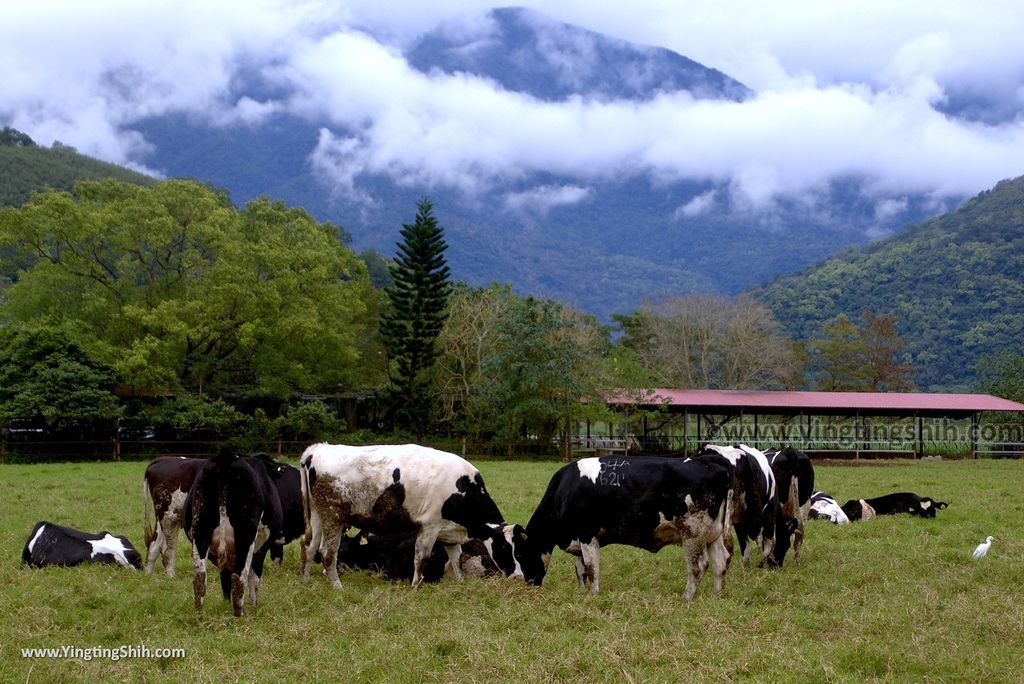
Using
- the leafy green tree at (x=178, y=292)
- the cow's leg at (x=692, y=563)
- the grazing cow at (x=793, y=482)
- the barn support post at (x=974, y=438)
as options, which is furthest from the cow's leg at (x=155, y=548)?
the barn support post at (x=974, y=438)

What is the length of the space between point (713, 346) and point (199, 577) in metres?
50.5

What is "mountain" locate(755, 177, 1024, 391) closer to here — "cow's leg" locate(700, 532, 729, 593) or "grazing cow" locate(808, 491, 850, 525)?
"grazing cow" locate(808, 491, 850, 525)

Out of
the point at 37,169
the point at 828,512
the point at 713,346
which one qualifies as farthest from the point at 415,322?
the point at 37,169

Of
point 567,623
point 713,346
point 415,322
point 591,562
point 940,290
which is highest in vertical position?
point 940,290

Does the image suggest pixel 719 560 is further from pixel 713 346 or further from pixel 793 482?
pixel 713 346

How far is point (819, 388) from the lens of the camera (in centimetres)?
5766

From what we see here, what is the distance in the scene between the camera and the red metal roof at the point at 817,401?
36.1m

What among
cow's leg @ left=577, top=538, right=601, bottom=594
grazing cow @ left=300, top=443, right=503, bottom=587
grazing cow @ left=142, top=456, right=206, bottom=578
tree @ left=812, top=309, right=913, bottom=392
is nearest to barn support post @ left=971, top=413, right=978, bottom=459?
tree @ left=812, top=309, right=913, bottom=392

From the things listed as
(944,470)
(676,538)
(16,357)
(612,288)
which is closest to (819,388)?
(944,470)

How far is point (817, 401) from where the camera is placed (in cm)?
3747

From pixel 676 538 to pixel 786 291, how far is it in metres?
83.0

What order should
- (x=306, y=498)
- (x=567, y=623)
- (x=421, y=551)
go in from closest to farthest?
(x=567, y=623)
(x=421, y=551)
(x=306, y=498)

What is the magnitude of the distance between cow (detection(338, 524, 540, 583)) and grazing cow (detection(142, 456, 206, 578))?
68.8 inches

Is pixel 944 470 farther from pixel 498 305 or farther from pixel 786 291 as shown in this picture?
pixel 786 291
